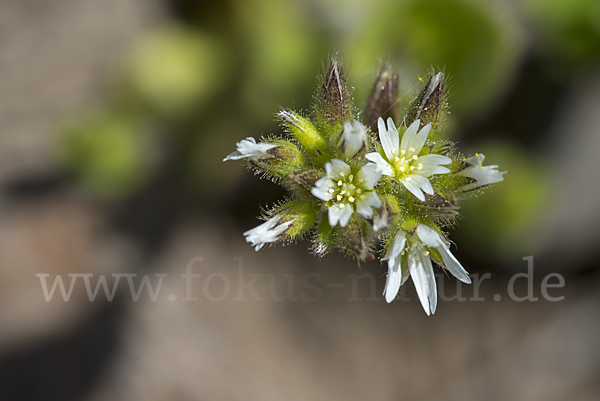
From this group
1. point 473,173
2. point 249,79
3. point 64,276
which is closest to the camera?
point 473,173

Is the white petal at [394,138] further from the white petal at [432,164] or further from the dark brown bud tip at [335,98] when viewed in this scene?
the dark brown bud tip at [335,98]

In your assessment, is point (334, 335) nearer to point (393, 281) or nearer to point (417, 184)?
point (393, 281)

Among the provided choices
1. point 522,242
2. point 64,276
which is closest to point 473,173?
point 522,242

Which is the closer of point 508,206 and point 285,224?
point 285,224

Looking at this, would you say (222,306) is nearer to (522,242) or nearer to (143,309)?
(143,309)

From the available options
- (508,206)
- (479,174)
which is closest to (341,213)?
(479,174)
